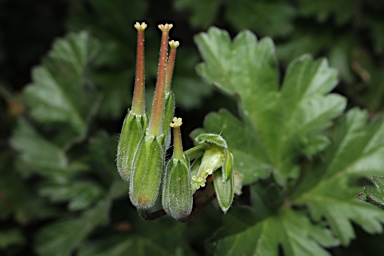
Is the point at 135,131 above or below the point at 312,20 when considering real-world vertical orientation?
below

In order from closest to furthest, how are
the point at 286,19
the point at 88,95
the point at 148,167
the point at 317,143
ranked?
the point at 148,167
the point at 317,143
the point at 88,95
the point at 286,19

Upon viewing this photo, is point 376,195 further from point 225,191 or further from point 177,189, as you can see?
point 177,189

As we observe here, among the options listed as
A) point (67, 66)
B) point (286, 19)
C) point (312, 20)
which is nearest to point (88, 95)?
point (67, 66)

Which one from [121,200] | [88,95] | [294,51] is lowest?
[121,200]

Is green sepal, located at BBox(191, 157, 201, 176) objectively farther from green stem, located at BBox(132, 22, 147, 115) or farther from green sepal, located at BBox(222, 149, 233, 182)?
green stem, located at BBox(132, 22, 147, 115)

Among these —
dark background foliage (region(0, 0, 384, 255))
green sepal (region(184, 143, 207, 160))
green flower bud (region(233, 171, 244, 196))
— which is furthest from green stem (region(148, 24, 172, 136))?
dark background foliage (region(0, 0, 384, 255))

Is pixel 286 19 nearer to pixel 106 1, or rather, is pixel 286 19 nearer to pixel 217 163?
pixel 106 1
